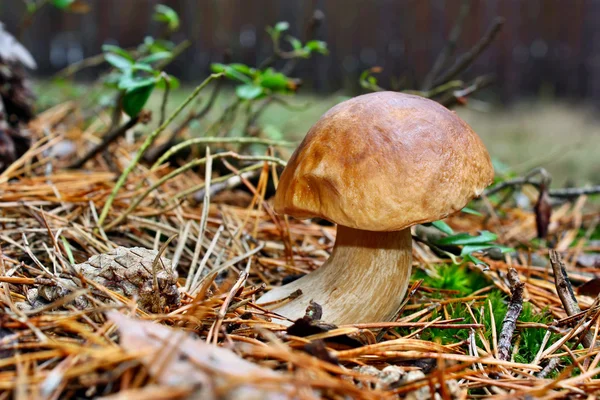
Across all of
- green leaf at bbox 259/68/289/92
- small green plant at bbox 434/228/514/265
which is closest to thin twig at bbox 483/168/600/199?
small green plant at bbox 434/228/514/265

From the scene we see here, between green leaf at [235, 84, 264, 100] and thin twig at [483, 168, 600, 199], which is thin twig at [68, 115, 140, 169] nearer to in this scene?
green leaf at [235, 84, 264, 100]

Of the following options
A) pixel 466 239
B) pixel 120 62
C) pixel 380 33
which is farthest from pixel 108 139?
pixel 380 33

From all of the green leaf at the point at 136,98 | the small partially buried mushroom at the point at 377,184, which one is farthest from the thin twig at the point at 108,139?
the small partially buried mushroom at the point at 377,184

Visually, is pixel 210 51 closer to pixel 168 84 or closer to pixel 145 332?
pixel 168 84

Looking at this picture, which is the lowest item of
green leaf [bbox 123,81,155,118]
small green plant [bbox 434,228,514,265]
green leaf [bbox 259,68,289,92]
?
small green plant [bbox 434,228,514,265]

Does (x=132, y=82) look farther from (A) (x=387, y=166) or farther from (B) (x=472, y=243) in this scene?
(B) (x=472, y=243)
